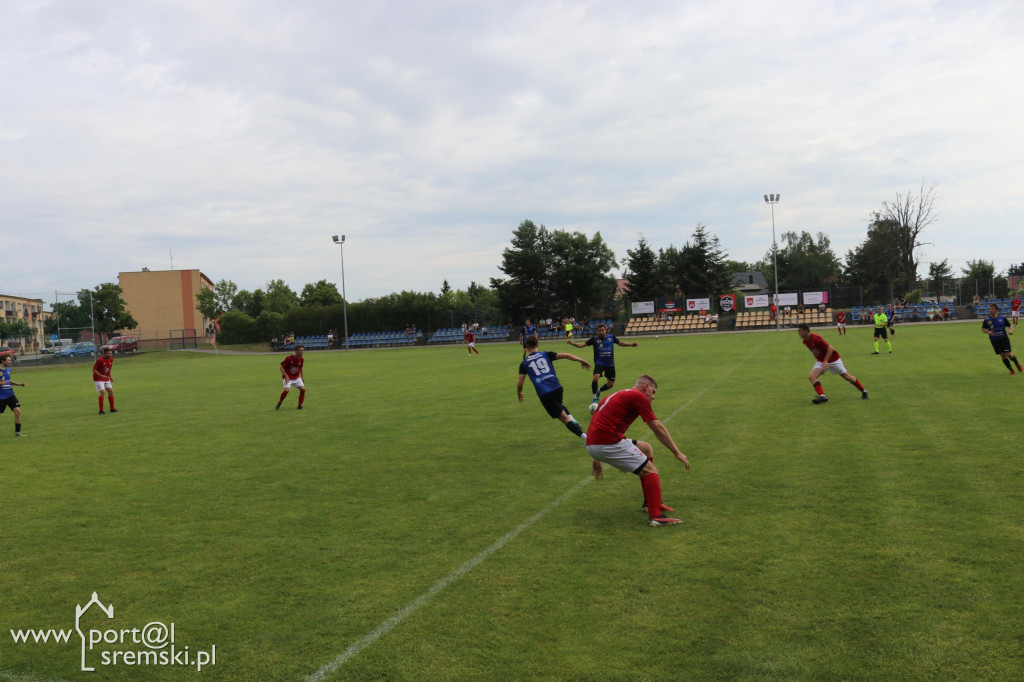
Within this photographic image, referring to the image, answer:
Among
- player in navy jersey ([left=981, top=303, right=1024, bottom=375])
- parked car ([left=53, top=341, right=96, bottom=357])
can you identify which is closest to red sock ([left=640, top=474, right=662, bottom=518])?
player in navy jersey ([left=981, top=303, right=1024, bottom=375])

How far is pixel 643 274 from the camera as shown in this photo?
79.4 metres

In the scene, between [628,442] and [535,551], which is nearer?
[535,551]

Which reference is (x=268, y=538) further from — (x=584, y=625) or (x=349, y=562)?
(x=584, y=625)

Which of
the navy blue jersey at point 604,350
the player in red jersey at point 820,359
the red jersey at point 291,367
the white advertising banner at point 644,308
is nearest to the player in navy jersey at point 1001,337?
the player in red jersey at point 820,359

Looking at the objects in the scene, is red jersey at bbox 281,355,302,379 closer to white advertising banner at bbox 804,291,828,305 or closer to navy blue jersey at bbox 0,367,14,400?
navy blue jersey at bbox 0,367,14,400

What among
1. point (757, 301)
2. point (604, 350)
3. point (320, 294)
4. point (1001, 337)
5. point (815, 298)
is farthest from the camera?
point (320, 294)

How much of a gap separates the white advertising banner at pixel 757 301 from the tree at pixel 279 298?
75912mm

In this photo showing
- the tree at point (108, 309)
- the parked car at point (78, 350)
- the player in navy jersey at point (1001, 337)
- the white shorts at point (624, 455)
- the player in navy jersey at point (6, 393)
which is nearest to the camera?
the white shorts at point (624, 455)

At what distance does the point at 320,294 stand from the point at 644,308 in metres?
66.0

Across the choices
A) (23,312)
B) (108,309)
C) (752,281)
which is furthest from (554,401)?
(23,312)

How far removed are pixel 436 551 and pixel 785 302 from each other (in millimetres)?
63530

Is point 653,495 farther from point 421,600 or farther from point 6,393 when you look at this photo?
point 6,393

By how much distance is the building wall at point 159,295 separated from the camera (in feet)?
336

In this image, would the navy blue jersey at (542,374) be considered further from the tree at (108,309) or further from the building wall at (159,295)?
the building wall at (159,295)
